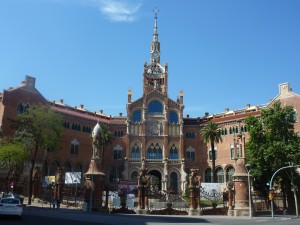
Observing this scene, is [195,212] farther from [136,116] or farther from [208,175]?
[136,116]

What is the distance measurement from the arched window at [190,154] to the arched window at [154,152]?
18.8 ft

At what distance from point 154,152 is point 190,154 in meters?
7.53

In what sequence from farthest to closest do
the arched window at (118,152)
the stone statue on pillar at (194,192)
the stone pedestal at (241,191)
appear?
1. the arched window at (118,152)
2. the stone statue on pillar at (194,192)
3. the stone pedestal at (241,191)

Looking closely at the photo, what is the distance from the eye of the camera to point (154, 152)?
7062cm

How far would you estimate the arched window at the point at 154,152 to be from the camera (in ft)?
231

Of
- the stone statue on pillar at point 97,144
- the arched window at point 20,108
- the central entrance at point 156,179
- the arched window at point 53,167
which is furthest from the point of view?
the central entrance at point 156,179

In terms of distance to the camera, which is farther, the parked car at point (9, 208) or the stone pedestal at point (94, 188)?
the stone pedestal at point (94, 188)

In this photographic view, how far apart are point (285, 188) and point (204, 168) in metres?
26.4

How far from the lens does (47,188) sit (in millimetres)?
50062

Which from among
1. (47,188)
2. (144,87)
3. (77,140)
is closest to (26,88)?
(77,140)

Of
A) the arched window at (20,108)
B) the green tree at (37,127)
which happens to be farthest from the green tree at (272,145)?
the arched window at (20,108)

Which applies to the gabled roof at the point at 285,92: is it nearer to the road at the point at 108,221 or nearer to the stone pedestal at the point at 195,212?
the stone pedestal at the point at 195,212

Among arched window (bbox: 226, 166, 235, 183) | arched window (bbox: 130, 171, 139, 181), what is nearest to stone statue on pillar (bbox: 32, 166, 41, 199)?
arched window (bbox: 130, 171, 139, 181)

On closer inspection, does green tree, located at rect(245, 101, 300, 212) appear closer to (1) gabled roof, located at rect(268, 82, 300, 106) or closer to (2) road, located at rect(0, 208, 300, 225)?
(2) road, located at rect(0, 208, 300, 225)
